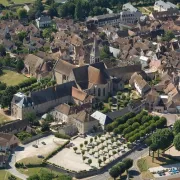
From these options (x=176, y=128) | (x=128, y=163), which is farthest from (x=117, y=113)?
(x=128, y=163)

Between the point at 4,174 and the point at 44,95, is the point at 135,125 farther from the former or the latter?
the point at 4,174

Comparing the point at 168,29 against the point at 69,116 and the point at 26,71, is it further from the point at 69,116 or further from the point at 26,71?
the point at 69,116

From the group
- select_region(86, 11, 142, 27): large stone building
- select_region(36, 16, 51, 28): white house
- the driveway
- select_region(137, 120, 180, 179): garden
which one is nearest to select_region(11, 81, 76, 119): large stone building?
the driveway

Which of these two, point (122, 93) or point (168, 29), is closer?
point (122, 93)

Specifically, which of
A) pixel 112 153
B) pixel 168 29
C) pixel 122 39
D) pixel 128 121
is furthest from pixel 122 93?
pixel 168 29

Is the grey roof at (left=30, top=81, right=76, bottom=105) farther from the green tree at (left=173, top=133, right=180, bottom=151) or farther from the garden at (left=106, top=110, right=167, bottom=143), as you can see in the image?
the green tree at (left=173, top=133, right=180, bottom=151)
